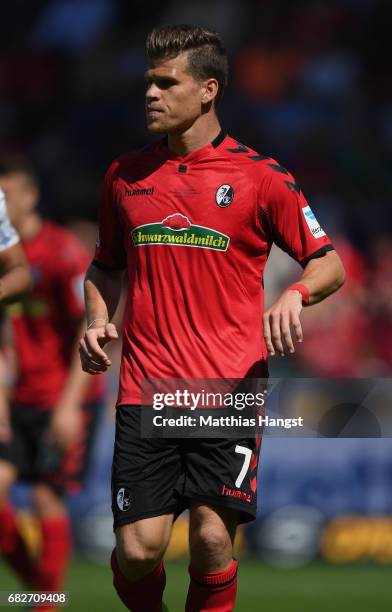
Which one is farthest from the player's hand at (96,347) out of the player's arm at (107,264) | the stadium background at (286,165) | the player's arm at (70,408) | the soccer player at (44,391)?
the stadium background at (286,165)

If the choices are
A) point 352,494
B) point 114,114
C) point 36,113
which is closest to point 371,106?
point 114,114

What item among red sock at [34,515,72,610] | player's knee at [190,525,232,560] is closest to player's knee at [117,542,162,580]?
player's knee at [190,525,232,560]

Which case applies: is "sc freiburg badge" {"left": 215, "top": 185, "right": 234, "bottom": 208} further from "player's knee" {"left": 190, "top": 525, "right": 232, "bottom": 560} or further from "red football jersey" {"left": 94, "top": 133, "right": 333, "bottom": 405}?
"player's knee" {"left": 190, "top": 525, "right": 232, "bottom": 560}

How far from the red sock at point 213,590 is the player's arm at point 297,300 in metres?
0.96

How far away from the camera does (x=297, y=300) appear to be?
442 centimetres

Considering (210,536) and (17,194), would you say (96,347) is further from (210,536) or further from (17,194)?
(17,194)

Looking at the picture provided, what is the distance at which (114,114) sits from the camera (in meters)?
15.8

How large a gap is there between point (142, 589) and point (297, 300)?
4.29 ft

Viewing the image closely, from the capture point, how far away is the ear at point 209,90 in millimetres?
4887

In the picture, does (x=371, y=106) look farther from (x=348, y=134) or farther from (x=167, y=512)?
(x=167, y=512)

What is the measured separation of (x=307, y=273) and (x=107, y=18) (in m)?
13.6

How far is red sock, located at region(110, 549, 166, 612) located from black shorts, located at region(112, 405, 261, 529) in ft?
0.75

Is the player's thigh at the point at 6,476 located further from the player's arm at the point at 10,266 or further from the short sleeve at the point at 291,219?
the short sleeve at the point at 291,219

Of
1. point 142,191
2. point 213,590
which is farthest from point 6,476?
point 142,191
